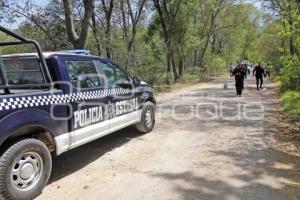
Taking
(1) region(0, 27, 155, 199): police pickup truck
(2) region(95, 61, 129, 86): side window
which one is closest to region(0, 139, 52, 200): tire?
(1) region(0, 27, 155, 199): police pickup truck

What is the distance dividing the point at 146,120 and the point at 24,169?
15.5ft

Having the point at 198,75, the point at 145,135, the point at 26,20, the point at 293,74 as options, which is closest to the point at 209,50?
the point at 198,75

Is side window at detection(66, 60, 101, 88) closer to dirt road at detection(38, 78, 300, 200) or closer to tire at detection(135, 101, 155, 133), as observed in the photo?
dirt road at detection(38, 78, 300, 200)

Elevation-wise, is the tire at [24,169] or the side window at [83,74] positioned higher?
the side window at [83,74]

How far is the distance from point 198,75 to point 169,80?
12.0 metres

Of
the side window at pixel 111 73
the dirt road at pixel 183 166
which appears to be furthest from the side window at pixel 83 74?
the dirt road at pixel 183 166

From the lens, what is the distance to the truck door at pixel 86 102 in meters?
6.57

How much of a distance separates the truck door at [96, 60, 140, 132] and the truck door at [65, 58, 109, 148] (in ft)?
0.87

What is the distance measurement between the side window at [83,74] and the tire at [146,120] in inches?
90.5

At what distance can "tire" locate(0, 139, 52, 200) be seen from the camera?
5043 millimetres

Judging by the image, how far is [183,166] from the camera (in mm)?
6980

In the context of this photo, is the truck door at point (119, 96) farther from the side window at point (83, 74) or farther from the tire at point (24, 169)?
the tire at point (24, 169)

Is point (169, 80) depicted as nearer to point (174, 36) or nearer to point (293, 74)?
point (174, 36)

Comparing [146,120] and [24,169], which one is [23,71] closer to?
[24,169]
